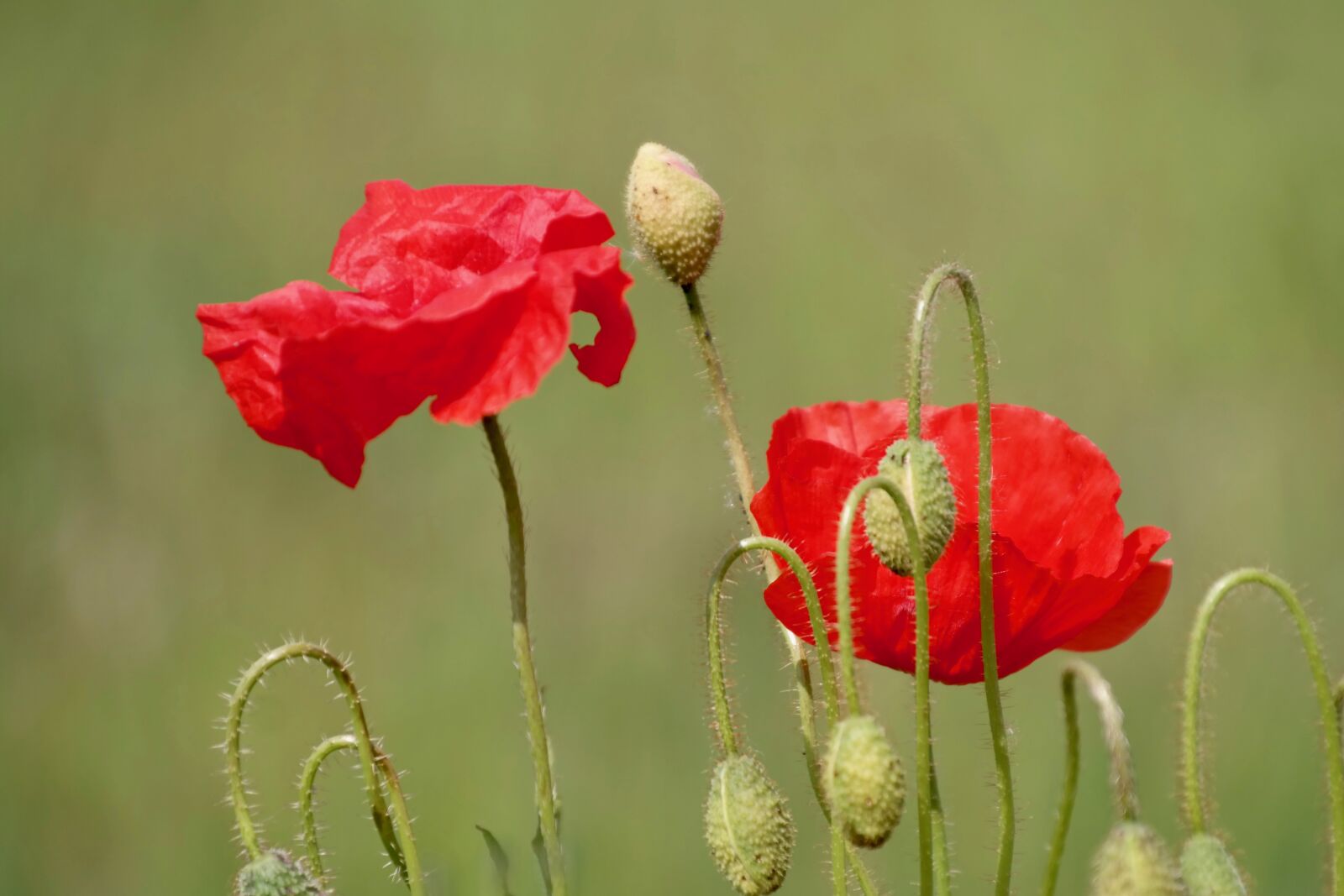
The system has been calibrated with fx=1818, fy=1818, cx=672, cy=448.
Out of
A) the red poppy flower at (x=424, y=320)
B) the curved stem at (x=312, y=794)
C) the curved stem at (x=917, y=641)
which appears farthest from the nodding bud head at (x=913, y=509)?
the curved stem at (x=312, y=794)

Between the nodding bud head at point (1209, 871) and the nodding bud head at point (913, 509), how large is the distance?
0.48 ft

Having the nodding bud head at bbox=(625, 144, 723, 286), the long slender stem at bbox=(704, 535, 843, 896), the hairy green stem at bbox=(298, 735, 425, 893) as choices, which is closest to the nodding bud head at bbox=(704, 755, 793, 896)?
the long slender stem at bbox=(704, 535, 843, 896)

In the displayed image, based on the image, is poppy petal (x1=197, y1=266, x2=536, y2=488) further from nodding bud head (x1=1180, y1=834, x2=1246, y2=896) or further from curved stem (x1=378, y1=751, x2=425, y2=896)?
nodding bud head (x1=1180, y1=834, x2=1246, y2=896)

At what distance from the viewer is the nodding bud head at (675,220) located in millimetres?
810

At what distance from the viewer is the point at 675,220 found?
2.66 feet

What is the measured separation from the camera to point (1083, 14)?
4.32m

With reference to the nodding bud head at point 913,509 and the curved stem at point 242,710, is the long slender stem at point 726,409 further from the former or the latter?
the curved stem at point 242,710

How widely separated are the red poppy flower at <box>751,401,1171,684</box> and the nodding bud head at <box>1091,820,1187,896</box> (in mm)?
186

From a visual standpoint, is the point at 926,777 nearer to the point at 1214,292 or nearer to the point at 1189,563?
the point at 1189,563

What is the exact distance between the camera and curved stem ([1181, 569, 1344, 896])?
2.19ft

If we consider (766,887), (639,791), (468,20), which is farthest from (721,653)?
(468,20)

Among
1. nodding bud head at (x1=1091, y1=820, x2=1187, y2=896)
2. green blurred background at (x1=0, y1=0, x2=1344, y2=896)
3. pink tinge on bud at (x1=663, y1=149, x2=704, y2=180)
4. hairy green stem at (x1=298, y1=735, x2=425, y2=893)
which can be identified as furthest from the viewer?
green blurred background at (x1=0, y1=0, x2=1344, y2=896)

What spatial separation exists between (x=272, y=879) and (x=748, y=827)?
0.61 feet

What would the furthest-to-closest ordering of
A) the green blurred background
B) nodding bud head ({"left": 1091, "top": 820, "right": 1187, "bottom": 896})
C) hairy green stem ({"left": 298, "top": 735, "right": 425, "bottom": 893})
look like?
the green blurred background
hairy green stem ({"left": 298, "top": 735, "right": 425, "bottom": 893})
nodding bud head ({"left": 1091, "top": 820, "right": 1187, "bottom": 896})
